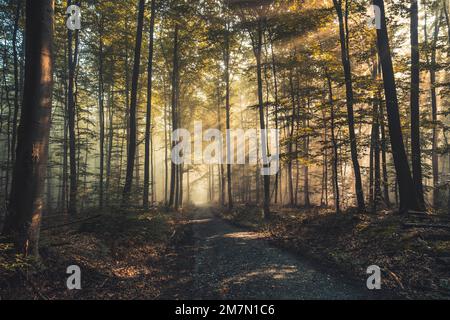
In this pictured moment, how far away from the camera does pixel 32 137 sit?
664cm

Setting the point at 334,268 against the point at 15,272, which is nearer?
the point at 15,272

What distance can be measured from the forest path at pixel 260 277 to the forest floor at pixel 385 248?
0.65 m

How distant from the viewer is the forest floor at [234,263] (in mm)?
6449

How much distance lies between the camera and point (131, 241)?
1073 centimetres

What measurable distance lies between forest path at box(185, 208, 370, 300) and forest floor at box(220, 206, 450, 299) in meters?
0.65

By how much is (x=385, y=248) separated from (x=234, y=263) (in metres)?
4.74

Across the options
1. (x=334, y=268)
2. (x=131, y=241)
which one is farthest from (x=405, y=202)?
(x=131, y=241)

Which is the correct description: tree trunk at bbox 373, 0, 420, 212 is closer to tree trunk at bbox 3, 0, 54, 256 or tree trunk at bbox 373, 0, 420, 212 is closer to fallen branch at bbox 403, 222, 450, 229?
fallen branch at bbox 403, 222, 450, 229

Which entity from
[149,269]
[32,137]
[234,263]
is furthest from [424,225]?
[32,137]

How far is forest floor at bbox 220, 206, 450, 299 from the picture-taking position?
6.65 meters

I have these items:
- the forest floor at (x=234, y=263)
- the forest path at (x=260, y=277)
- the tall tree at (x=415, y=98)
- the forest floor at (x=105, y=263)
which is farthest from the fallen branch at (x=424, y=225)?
the forest floor at (x=105, y=263)

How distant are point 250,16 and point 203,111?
18.9 meters
